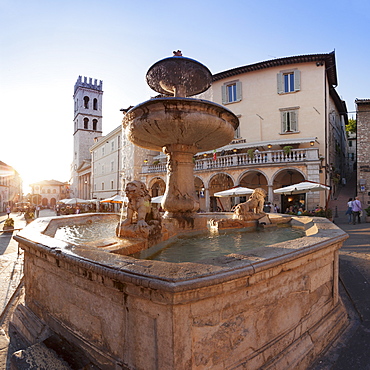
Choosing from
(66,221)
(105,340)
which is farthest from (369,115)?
(105,340)

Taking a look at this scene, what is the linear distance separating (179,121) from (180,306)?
11.3 feet

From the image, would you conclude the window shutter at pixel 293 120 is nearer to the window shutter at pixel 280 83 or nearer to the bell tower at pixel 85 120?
the window shutter at pixel 280 83

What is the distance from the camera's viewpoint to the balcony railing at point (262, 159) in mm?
17812

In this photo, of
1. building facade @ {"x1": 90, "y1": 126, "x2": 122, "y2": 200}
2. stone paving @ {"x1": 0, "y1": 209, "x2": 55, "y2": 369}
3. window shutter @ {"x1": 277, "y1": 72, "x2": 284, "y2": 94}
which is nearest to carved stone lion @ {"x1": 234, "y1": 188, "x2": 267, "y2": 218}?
stone paving @ {"x1": 0, "y1": 209, "x2": 55, "y2": 369}

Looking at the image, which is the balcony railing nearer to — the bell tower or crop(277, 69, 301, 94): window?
crop(277, 69, 301, 94): window

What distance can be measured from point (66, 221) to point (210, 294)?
17.7 ft

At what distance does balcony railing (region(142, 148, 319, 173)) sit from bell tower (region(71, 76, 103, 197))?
4303cm

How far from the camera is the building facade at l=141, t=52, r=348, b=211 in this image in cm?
1878

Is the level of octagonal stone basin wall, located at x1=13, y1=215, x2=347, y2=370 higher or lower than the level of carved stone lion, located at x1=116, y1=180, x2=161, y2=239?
lower

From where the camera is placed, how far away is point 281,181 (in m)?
21.5

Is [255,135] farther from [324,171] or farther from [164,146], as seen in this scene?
[164,146]

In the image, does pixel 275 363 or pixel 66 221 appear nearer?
pixel 275 363

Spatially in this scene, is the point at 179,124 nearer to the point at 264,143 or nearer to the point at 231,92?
the point at 264,143

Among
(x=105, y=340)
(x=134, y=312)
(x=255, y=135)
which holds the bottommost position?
(x=105, y=340)
